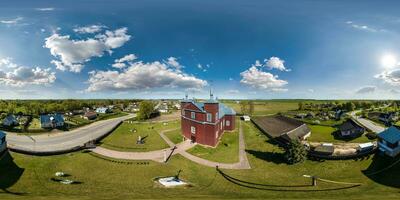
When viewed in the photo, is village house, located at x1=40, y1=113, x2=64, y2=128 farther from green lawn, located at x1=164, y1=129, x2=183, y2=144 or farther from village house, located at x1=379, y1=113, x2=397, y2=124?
village house, located at x1=379, y1=113, x2=397, y2=124

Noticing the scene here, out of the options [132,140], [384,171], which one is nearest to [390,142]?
[384,171]

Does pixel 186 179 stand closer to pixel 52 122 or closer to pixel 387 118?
pixel 52 122

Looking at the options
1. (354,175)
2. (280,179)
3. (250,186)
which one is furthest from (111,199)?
(354,175)

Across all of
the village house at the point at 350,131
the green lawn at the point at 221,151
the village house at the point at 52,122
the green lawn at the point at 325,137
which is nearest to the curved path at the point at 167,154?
the green lawn at the point at 221,151

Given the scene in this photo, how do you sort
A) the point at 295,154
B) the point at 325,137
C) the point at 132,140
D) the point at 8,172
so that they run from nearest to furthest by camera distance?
the point at 8,172, the point at 295,154, the point at 132,140, the point at 325,137

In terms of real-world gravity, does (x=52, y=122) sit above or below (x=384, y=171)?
above

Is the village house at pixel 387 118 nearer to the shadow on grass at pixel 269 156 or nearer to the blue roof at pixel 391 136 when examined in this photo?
the blue roof at pixel 391 136

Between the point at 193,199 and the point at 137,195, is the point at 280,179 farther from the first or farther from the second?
the point at 137,195
